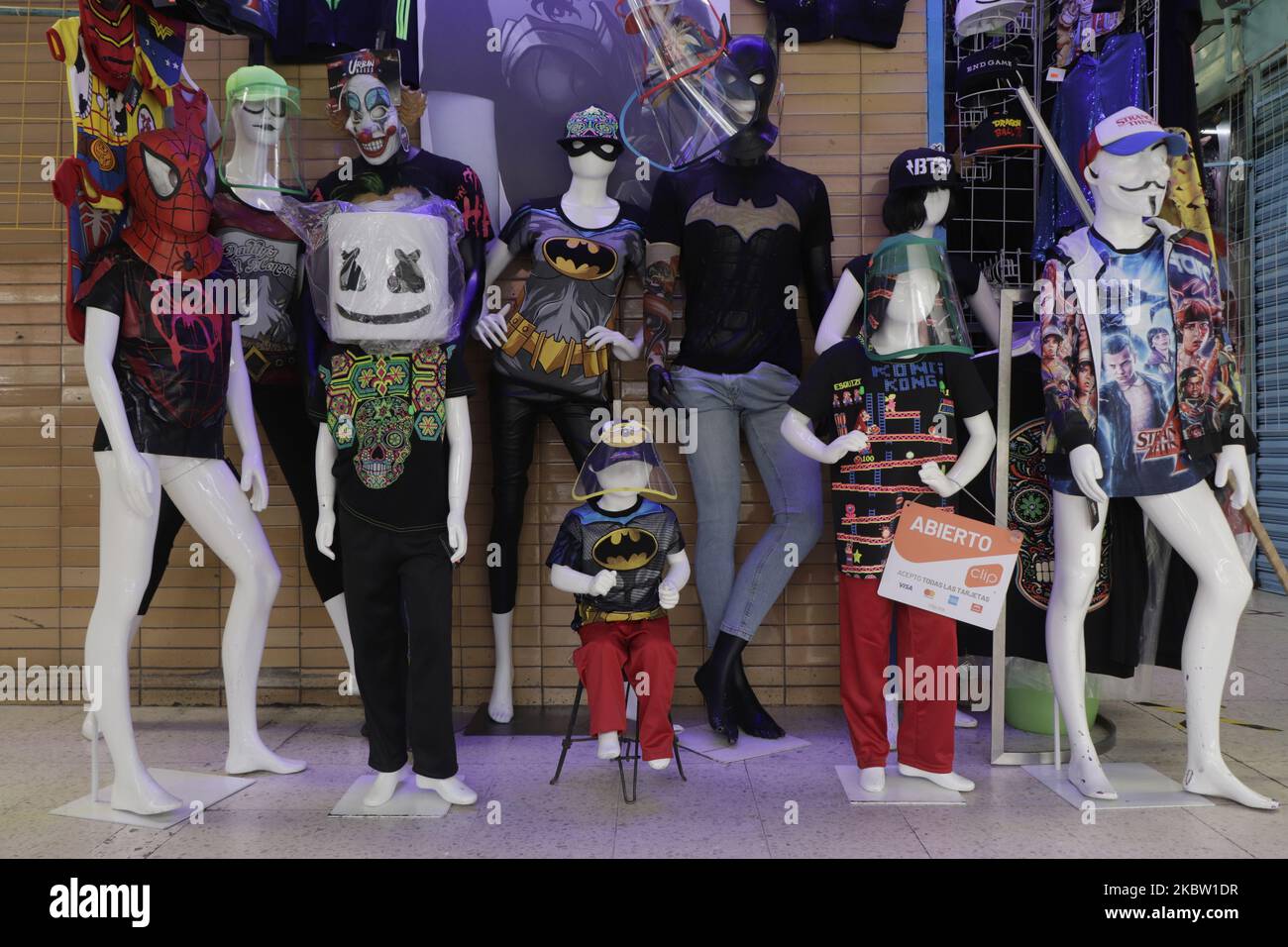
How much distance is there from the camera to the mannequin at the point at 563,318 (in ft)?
11.2

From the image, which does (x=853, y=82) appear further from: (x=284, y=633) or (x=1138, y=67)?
(x=284, y=633)

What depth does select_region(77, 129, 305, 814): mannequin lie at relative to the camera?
8.59 ft

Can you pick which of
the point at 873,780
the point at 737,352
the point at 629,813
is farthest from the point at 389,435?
the point at 873,780

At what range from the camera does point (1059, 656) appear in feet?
9.45

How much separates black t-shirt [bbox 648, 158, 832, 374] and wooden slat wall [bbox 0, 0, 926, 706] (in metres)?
0.33

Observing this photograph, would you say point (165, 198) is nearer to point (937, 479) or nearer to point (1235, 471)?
point (937, 479)

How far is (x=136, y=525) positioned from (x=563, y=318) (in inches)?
58.2

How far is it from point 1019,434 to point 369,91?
2376 mm

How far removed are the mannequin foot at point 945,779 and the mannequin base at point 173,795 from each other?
194cm

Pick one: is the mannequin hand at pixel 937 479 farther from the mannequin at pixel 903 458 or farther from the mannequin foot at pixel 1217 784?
the mannequin foot at pixel 1217 784

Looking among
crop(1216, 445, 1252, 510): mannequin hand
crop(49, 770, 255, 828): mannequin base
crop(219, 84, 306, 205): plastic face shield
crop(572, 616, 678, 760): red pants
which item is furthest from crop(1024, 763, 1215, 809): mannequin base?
crop(219, 84, 306, 205): plastic face shield

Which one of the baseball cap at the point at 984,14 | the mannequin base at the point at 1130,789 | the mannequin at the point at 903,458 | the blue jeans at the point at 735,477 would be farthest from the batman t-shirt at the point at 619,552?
the baseball cap at the point at 984,14

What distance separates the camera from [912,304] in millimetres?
2826

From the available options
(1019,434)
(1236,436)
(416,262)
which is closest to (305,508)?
(416,262)
